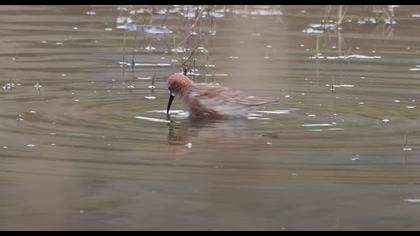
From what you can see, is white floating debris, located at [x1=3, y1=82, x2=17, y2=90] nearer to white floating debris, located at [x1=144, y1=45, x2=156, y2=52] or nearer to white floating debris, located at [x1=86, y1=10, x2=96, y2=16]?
white floating debris, located at [x1=144, y1=45, x2=156, y2=52]

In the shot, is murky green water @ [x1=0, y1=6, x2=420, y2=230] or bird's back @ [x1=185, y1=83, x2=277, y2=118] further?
bird's back @ [x1=185, y1=83, x2=277, y2=118]

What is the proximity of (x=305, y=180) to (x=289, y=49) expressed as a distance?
5.53 m

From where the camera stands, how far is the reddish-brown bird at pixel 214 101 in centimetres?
884

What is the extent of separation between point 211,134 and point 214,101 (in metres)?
0.74

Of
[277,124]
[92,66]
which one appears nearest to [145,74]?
[92,66]

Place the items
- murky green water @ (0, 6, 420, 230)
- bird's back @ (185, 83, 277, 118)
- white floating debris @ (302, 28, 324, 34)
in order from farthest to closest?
white floating debris @ (302, 28, 324, 34), bird's back @ (185, 83, 277, 118), murky green water @ (0, 6, 420, 230)

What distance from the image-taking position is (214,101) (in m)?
8.88

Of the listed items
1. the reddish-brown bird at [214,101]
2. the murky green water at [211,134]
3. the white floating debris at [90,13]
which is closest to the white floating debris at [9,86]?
the murky green water at [211,134]

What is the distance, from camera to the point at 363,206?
6.24 m

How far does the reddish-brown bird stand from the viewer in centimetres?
884

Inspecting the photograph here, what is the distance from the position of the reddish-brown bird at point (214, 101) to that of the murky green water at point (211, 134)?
0.13m

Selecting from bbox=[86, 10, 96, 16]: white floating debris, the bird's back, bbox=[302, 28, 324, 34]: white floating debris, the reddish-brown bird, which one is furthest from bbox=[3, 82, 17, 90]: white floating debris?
bbox=[86, 10, 96, 16]: white floating debris

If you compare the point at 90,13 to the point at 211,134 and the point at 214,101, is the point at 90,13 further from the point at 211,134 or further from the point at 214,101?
the point at 211,134

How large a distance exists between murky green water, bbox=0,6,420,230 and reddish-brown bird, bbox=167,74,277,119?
13cm
